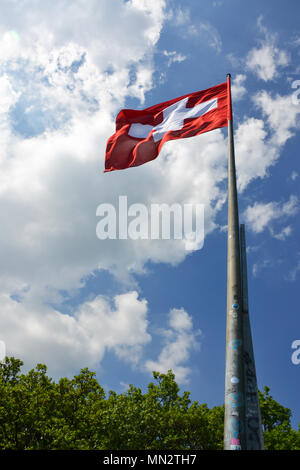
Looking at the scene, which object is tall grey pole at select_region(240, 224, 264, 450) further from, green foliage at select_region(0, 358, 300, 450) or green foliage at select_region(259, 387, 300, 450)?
green foliage at select_region(259, 387, 300, 450)

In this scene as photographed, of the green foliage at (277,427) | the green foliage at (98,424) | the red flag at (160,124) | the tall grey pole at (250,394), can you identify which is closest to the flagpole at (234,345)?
the tall grey pole at (250,394)

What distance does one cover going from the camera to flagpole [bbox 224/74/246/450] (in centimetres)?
698

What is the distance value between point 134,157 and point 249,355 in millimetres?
9438

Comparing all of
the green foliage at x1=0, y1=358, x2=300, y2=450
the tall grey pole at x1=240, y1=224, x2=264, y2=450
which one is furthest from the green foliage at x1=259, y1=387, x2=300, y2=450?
the tall grey pole at x1=240, y1=224, x2=264, y2=450

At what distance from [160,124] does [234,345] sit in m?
10.7

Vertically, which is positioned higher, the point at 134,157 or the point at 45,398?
the point at 134,157

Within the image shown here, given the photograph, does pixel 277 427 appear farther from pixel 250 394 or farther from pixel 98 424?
pixel 250 394

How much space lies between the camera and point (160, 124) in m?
15.7

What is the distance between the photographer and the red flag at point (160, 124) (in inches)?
565

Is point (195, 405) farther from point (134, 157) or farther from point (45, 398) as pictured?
point (134, 157)

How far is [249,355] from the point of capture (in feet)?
26.1

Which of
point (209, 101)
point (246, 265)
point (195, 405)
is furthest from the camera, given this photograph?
point (195, 405)

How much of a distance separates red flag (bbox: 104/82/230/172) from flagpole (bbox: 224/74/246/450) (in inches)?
194
